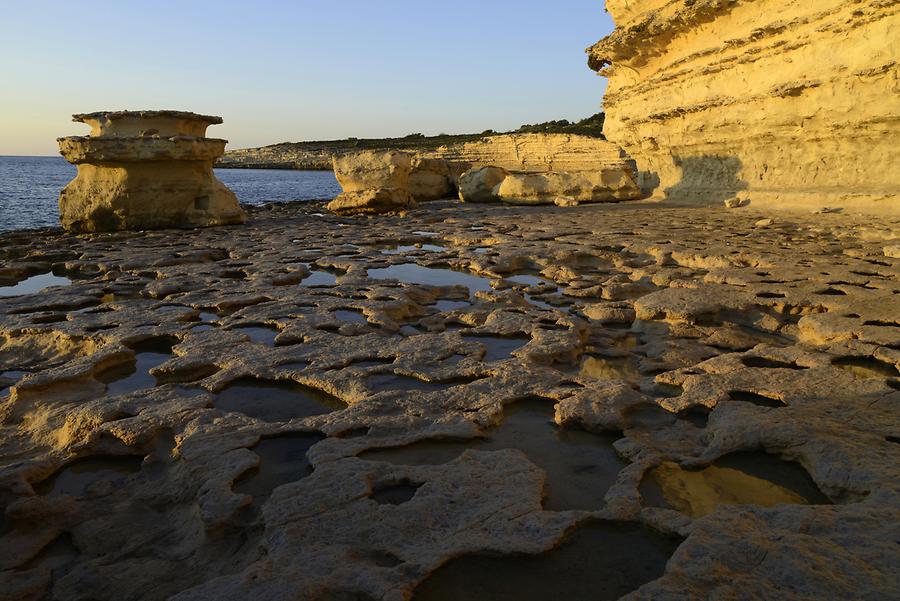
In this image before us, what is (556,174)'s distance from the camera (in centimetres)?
1462

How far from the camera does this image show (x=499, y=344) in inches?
142

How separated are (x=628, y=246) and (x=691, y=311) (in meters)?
3.23

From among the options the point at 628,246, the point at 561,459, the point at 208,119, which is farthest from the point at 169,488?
the point at 208,119

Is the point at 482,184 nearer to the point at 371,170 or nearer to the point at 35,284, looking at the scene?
the point at 371,170

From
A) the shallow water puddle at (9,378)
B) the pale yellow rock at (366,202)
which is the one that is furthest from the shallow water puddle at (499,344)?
the pale yellow rock at (366,202)

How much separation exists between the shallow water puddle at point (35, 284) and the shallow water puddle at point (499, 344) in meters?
4.28

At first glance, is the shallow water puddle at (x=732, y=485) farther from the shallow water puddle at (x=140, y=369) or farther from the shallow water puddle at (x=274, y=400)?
the shallow water puddle at (x=140, y=369)

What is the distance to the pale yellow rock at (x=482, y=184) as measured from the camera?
1574 cm

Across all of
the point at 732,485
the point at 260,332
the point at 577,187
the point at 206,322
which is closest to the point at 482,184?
the point at 577,187

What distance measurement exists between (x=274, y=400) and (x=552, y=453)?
1.37 m

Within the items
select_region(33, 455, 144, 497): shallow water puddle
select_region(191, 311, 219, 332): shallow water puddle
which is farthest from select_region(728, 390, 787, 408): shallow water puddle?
select_region(191, 311, 219, 332): shallow water puddle

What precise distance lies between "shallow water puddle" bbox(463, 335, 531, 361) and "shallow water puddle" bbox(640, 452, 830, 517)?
138 cm

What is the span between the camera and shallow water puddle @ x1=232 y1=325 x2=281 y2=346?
3758 millimetres

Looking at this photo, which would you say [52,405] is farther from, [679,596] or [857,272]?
[857,272]
